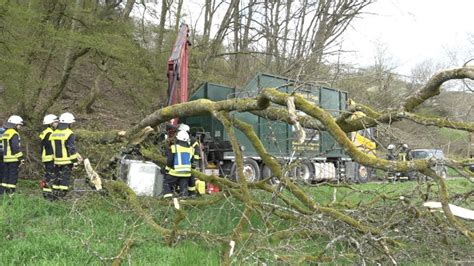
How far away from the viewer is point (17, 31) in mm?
7922

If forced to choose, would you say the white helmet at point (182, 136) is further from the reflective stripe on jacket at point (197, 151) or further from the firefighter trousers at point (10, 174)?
the firefighter trousers at point (10, 174)

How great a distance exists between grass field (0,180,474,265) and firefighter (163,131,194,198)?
979mm

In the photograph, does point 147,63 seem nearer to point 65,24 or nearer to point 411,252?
point 65,24

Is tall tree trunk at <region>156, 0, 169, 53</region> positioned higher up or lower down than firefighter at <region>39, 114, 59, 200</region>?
higher up

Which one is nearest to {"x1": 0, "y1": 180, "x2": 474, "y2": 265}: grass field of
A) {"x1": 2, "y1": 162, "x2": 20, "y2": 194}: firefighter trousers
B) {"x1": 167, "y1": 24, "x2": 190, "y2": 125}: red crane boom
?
{"x1": 2, "y1": 162, "x2": 20, "y2": 194}: firefighter trousers

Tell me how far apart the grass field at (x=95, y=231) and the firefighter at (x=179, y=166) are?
0.98 m

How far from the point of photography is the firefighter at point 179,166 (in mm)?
7082

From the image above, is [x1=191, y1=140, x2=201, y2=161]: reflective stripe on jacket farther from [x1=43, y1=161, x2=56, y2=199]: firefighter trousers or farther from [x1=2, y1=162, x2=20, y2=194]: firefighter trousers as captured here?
[x1=2, y1=162, x2=20, y2=194]: firefighter trousers

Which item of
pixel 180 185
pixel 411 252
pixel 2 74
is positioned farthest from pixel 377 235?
pixel 2 74

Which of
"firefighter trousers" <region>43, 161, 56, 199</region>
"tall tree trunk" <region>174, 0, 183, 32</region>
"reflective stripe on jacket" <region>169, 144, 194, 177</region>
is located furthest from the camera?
"tall tree trunk" <region>174, 0, 183, 32</region>

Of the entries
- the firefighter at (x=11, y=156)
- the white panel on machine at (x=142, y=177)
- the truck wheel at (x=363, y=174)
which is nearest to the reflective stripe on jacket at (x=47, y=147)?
the firefighter at (x=11, y=156)

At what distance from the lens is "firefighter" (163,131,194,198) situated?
7.08 m

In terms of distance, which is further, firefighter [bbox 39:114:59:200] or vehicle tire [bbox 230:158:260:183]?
vehicle tire [bbox 230:158:260:183]

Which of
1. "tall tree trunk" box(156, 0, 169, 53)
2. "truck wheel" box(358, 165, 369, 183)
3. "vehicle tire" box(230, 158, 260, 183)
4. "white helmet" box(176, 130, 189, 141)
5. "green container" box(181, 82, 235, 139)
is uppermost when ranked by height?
"tall tree trunk" box(156, 0, 169, 53)
